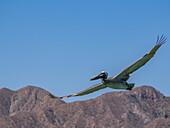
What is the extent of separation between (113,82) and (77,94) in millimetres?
2609

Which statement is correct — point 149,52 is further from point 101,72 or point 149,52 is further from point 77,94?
point 77,94

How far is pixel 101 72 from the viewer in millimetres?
24344

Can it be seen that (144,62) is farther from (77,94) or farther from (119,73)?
(77,94)

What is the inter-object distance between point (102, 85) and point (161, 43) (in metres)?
4.22

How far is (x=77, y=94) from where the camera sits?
25281 mm

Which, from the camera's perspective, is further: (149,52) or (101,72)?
(101,72)

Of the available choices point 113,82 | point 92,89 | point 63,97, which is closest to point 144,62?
point 113,82

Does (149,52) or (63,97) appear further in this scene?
(63,97)

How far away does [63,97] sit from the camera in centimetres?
2548

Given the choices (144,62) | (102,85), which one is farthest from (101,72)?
(144,62)

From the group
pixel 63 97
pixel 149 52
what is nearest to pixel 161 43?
pixel 149 52

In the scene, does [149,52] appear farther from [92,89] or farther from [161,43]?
[92,89]

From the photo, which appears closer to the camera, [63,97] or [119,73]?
[119,73]

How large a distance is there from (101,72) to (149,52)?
313cm
